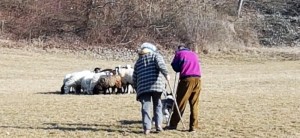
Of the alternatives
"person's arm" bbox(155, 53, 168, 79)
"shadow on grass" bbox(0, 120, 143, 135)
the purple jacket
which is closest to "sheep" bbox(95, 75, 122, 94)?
"shadow on grass" bbox(0, 120, 143, 135)

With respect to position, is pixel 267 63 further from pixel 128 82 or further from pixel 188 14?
pixel 128 82

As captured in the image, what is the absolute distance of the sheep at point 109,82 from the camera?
2116 centimetres

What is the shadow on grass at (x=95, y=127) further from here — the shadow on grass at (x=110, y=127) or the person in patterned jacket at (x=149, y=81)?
the person in patterned jacket at (x=149, y=81)

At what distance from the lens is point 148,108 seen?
11.9m

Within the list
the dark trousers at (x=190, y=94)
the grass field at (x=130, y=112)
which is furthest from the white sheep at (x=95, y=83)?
the dark trousers at (x=190, y=94)

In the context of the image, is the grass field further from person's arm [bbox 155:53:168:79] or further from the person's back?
person's arm [bbox 155:53:168:79]

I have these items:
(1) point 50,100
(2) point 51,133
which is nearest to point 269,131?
(2) point 51,133

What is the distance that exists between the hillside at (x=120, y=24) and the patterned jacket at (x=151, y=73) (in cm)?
3635

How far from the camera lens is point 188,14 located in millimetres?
52406

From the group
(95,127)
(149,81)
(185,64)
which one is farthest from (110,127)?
(185,64)

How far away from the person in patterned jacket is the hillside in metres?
36.3

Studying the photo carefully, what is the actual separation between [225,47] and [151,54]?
132ft

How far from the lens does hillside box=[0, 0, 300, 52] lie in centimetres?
5022

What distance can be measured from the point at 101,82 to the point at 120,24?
103 feet
